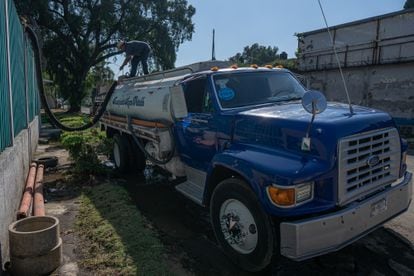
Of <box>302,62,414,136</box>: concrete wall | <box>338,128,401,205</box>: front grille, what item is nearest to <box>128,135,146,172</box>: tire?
<box>338,128,401,205</box>: front grille

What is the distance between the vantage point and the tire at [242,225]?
11.9 ft

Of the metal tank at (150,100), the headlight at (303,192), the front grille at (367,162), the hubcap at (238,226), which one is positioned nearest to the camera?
the headlight at (303,192)

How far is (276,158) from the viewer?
3.70 metres

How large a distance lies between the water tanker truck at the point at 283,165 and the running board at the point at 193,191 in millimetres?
20

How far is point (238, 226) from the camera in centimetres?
400

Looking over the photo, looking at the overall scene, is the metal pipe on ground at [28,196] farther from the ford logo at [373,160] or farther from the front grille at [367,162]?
the ford logo at [373,160]

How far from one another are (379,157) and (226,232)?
194 cm

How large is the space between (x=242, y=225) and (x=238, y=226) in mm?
64

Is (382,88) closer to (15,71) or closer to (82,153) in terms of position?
(82,153)

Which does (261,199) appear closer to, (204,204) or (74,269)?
(204,204)

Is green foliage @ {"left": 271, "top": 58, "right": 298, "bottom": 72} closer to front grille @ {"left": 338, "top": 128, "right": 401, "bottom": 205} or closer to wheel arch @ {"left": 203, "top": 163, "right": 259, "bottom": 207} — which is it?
front grille @ {"left": 338, "top": 128, "right": 401, "bottom": 205}

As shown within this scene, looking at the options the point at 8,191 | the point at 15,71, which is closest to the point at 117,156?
the point at 15,71

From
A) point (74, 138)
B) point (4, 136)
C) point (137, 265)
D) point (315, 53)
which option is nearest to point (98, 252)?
point (137, 265)

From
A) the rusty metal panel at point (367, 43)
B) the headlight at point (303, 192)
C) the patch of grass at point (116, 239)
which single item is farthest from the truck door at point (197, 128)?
the rusty metal panel at point (367, 43)
